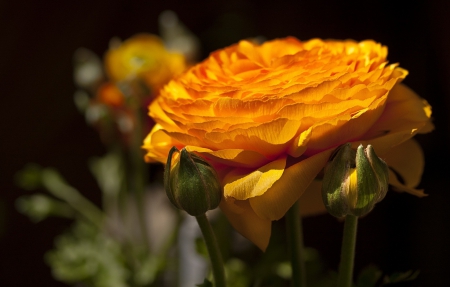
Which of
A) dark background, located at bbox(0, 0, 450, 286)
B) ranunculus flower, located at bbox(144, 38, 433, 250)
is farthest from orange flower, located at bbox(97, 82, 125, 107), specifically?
dark background, located at bbox(0, 0, 450, 286)

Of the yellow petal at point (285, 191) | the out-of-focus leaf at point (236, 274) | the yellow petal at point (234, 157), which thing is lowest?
the out-of-focus leaf at point (236, 274)

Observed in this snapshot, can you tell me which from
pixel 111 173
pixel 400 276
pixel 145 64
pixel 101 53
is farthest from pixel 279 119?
pixel 101 53

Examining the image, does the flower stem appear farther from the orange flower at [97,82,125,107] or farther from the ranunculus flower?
the orange flower at [97,82,125,107]

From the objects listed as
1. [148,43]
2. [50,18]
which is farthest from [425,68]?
[50,18]

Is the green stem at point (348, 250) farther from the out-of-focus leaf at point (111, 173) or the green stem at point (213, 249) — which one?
the out-of-focus leaf at point (111, 173)

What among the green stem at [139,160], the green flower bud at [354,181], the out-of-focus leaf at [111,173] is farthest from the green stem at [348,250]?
the out-of-focus leaf at [111,173]

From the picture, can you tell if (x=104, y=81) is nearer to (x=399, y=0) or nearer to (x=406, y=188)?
(x=406, y=188)

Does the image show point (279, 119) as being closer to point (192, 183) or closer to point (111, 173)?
point (192, 183)
